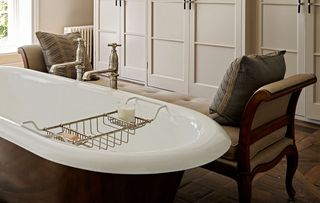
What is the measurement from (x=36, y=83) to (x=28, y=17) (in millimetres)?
2656

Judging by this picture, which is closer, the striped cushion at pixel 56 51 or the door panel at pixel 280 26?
the striped cushion at pixel 56 51

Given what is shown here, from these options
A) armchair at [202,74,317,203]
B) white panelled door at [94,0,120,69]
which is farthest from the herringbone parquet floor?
white panelled door at [94,0,120,69]

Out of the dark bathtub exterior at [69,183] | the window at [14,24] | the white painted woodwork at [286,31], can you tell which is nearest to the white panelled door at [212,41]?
the white painted woodwork at [286,31]

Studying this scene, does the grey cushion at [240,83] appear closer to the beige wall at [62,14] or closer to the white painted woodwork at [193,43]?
the white painted woodwork at [193,43]


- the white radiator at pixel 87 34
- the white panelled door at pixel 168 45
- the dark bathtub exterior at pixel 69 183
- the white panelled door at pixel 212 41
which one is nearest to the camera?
the dark bathtub exterior at pixel 69 183

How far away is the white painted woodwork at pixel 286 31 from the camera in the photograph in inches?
148

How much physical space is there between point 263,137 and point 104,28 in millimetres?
3732

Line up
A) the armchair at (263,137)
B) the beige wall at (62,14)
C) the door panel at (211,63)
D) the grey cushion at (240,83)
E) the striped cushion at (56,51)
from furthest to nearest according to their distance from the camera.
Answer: the beige wall at (62,14)
the door panel at (211,63)
the striped cushion at (56,51)
the grey cushion at (240,83)
the armchair at (263,137)

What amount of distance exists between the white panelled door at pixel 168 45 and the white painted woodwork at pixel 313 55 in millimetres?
1332

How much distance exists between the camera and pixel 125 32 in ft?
17.4

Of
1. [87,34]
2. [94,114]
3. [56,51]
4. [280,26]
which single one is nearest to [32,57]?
[56,51]

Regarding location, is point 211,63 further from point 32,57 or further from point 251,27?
point 32,57

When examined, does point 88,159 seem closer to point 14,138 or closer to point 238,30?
point 14,138

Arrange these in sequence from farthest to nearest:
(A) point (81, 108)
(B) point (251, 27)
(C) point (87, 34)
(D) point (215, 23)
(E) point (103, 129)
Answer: (C) point (87, 34)
(D) point (215, 23)
(B) point (251, 27)
(A) point (81, 108)
(E) point (103, 129)
